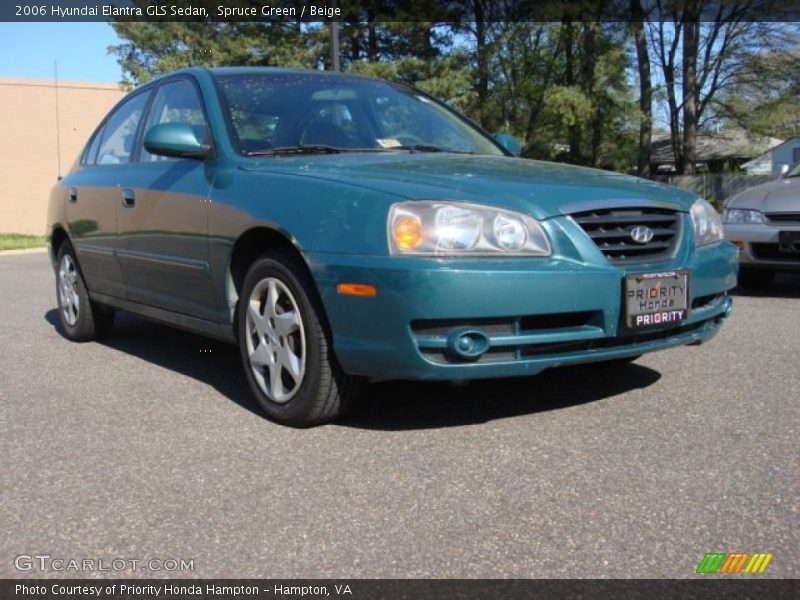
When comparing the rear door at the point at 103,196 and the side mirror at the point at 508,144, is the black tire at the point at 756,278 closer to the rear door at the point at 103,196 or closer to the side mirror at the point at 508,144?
the side mirror at the point at 508,144

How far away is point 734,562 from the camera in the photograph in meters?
2.39

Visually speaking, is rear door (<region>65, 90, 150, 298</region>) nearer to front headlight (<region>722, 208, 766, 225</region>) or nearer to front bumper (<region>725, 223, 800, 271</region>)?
front bumper (<region>725, 223, 800, 271</region>)

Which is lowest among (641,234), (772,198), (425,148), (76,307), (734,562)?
(734,562)

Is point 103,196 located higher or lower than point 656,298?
higher

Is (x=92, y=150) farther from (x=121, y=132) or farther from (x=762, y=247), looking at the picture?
(x=762, y=247)

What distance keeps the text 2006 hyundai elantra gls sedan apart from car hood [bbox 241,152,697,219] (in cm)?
1

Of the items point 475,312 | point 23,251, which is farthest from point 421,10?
point 475,312

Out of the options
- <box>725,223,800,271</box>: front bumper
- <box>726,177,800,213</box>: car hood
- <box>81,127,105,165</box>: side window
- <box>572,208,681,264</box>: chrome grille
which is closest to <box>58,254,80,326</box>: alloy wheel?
<box>81,127,105,165</box>: side window

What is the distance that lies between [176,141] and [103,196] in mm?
1419

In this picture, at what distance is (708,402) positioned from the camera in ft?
13.0

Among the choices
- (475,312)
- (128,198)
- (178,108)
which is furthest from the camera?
(128,198)

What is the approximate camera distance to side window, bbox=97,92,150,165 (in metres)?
5.30

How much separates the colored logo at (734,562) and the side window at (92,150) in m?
4.78

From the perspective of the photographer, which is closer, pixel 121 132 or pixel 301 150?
pixel 301 150
